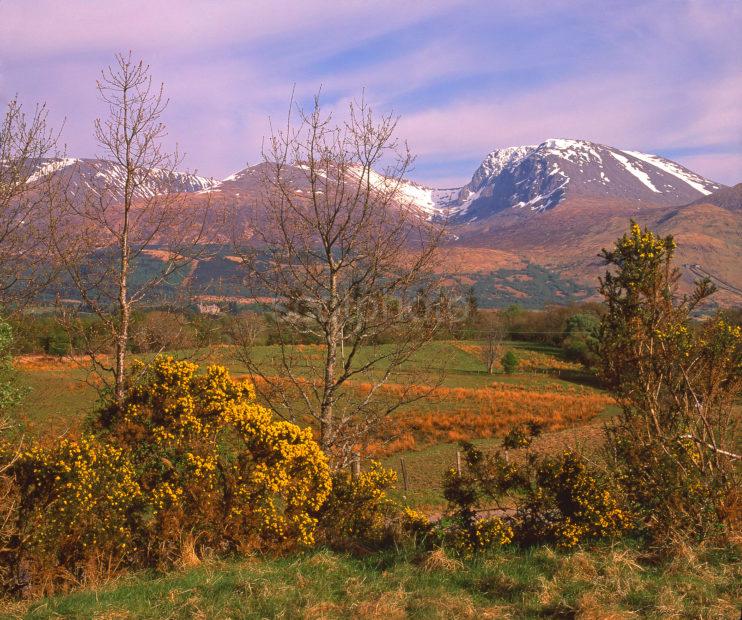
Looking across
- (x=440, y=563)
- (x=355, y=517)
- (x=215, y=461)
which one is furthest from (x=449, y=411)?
(x=440, y=563)

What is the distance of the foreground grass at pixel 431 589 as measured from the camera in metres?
5.90

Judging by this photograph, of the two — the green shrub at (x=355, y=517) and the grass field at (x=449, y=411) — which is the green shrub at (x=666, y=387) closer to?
the green shrub at (x=355, y=517)

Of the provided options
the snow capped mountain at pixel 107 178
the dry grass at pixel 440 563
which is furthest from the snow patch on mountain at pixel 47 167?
the dry grass at pixel 440 563

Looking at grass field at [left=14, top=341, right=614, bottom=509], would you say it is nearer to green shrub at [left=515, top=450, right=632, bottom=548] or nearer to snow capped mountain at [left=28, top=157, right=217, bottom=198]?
snow capped mountain at [left=28, top=157, right=217, bottom=198]

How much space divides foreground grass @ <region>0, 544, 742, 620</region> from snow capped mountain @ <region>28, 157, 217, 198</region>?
721 centimetres

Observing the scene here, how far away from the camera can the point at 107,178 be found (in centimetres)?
1186

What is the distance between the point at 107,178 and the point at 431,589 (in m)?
9.47

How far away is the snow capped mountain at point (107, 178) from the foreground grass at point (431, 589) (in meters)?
7.21

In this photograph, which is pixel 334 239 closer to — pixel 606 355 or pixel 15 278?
pixel 606 355

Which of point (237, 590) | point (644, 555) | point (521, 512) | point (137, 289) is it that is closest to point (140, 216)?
point (137, 289)

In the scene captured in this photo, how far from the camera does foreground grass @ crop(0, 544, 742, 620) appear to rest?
5.90 meters

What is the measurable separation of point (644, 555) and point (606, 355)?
119 inches

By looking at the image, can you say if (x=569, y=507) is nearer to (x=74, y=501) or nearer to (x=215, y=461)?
(x=215, y=461)

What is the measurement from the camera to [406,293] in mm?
A: 12336
